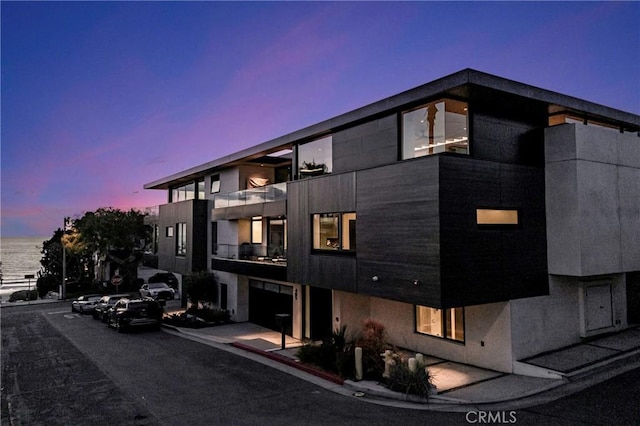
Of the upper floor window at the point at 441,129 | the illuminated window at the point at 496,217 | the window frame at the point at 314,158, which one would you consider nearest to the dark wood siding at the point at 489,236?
the illuminated window at the point at 496,217

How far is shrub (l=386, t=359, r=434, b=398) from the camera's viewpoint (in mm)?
10047

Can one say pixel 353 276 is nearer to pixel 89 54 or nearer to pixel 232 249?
pixel 232 249

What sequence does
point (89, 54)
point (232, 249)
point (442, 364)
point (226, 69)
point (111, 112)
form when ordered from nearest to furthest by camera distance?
point (442, 364) → point (232, 249) → point (89, 54) → point (226, 69) → point (111, 112)

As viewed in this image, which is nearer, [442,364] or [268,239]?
[442,364]

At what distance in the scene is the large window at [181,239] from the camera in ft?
86.0

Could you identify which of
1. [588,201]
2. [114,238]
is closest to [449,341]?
[588,201]

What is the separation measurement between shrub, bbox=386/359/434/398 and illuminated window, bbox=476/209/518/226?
4.29 meters

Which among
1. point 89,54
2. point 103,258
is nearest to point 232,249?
point 89,54

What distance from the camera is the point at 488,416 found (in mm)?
8953

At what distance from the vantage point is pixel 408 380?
10.2 m

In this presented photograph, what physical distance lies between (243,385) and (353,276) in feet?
15.1

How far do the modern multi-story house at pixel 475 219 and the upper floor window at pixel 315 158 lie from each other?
87 mm

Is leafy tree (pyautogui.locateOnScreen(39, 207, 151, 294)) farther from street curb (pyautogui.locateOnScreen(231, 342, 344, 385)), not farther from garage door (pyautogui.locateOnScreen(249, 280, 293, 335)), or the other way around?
street curb (pyautogui.locateOnScreen(231, 342, 344, 385))
